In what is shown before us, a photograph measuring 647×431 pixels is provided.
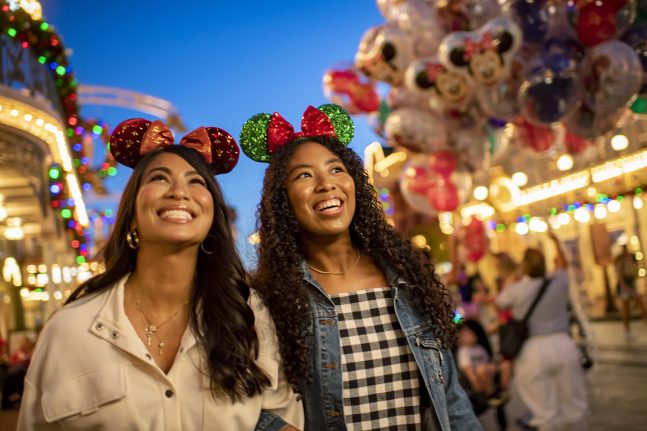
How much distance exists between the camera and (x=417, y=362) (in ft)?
7.64

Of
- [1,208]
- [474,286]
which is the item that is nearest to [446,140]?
[474,286]

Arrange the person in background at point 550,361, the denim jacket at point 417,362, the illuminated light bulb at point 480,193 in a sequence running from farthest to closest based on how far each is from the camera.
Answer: the illuminated light bulb at point 480,193 → the person in background at point 550,361 → the denim jacket at point 417,362

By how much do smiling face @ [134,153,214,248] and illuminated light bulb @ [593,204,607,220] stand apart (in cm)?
1283

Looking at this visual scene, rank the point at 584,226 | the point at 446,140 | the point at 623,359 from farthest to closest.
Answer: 1. the point at 584,226
2. the point at 623,359
3. the point at 446,140

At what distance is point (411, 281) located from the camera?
252 centimetres

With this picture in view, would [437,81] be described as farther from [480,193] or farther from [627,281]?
[480,193]

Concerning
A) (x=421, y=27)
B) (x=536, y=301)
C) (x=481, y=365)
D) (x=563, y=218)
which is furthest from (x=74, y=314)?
(x=563, y=218)

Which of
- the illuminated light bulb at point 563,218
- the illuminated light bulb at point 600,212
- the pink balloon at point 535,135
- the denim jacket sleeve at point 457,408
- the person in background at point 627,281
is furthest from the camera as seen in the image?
the illuminated light bulb at point 563,218

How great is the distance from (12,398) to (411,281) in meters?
3.49

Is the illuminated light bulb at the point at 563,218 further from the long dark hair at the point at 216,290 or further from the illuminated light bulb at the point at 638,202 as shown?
the long dark hair at the point at 216,290

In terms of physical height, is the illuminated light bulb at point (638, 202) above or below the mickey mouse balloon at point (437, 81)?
below

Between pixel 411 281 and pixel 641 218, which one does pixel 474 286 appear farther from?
pixel 411 281

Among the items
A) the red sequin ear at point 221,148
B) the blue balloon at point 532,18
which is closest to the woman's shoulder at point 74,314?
the red sequin ear at point 221,148

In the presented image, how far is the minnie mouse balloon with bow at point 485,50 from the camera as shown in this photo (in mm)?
6422
